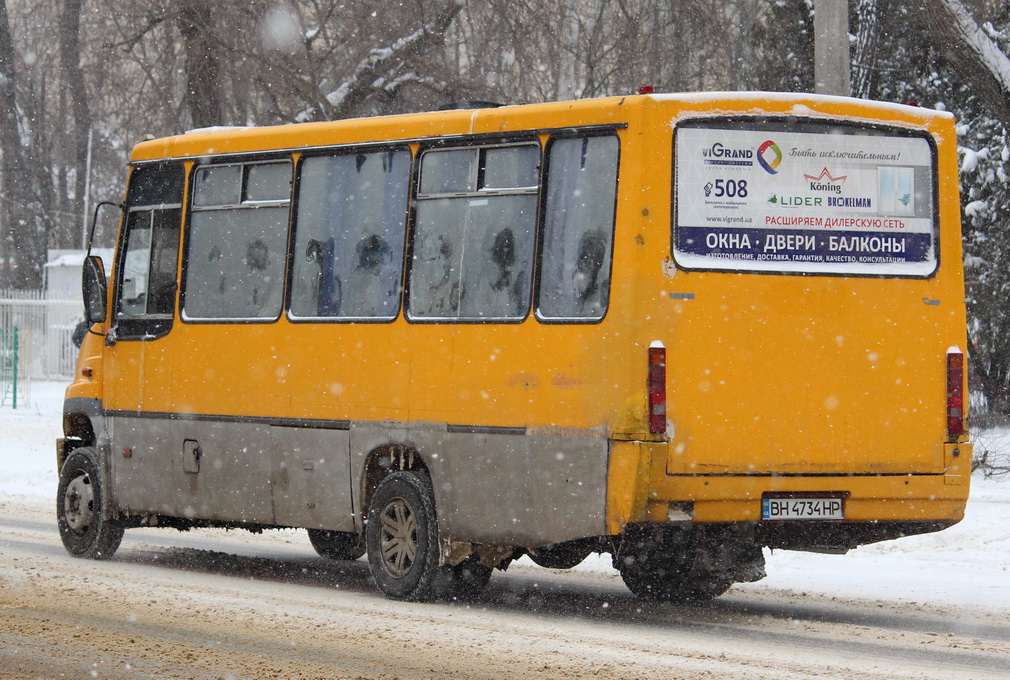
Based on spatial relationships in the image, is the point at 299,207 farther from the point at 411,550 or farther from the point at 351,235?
the point at 411,550

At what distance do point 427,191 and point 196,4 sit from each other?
14056 mm

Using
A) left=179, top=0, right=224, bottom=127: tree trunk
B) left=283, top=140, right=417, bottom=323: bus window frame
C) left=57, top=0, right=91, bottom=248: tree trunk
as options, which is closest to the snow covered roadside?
left=283, top=140, right=417, bottom=323: bus window frame

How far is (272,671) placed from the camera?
297 inches

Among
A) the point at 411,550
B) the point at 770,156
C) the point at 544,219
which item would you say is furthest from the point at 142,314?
the point at 770,156

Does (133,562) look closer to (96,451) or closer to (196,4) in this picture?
(96,451)

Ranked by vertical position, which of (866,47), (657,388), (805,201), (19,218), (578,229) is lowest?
(657,388)

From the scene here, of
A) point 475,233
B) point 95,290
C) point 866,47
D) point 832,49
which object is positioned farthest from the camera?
point 866,47

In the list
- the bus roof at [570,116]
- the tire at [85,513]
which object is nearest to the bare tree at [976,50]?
the bus roof at [570,116]

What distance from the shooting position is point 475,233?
33.3 ft

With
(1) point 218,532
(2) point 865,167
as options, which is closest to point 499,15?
(1) point 218,532

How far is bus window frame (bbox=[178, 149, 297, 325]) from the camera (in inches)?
449

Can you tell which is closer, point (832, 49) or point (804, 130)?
point (804, 130)

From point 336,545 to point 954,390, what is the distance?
17.7 feet

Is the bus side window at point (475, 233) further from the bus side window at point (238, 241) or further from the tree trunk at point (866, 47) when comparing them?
the tree trunk at point (866, 47)
